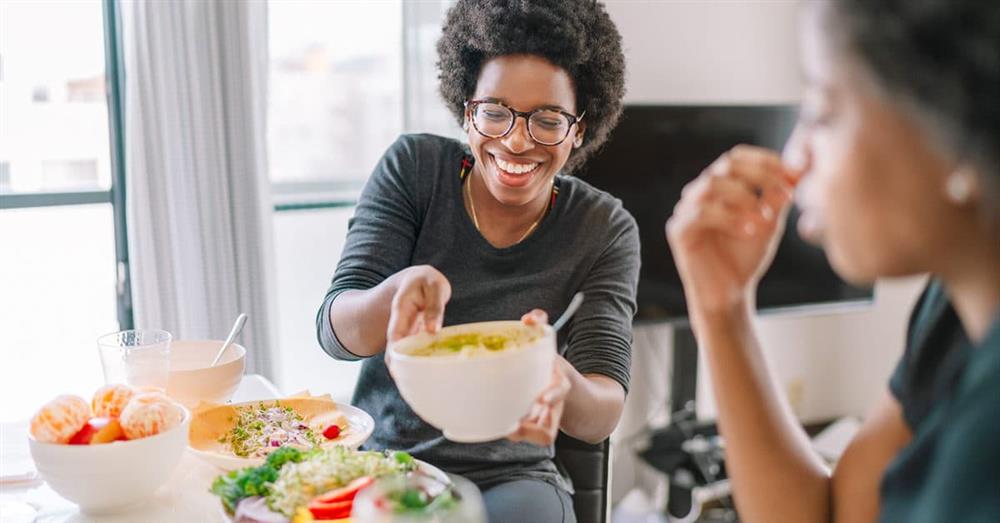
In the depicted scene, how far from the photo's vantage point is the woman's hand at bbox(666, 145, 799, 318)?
924mm

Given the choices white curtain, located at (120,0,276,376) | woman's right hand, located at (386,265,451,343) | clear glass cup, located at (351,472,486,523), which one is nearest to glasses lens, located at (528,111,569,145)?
woman's right hand, located at (386,265,451,343)

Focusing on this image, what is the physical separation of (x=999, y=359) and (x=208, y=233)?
2.33 m

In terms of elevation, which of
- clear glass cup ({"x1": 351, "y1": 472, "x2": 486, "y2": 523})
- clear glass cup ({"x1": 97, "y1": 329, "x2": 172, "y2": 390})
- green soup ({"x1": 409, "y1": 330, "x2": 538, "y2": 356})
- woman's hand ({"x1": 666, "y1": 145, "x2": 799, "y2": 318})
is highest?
woman's hand ({"x1": 666, "y1": 145, "x2": 799, "y2": 318})

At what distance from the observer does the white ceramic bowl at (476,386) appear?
90 centimetres

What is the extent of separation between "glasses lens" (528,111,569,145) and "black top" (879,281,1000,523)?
31.4 inches

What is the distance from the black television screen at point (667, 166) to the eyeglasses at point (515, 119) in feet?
3.78

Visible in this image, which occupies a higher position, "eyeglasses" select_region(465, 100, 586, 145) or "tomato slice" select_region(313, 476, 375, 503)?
"eyeglasses" select_region(465, 100, 586, 145)

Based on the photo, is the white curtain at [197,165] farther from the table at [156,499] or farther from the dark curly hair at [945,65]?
the dark curly hair at [945,65]

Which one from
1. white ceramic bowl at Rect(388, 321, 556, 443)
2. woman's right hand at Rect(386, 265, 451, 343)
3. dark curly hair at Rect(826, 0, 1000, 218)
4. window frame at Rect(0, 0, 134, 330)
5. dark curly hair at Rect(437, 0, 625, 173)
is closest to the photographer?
dark curly hair at Rect(826, 0, 1000, 218)

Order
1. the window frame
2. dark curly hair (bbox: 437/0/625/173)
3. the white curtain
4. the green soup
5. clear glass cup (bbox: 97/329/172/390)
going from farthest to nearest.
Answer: the window frame → the white curtain → dark curly hair (bbox: 437/0/625/173) → clear glass cup (bbox: 97/329/172/390) → the green soup

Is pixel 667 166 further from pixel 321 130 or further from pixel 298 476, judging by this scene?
pixel 298 476

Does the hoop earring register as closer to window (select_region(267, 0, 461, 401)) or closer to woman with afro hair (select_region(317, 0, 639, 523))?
woman with afro hair (select_region(317, 0, 639, 523))

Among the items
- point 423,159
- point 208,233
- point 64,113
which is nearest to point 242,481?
point 423,159

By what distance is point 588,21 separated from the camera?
5.67ft
